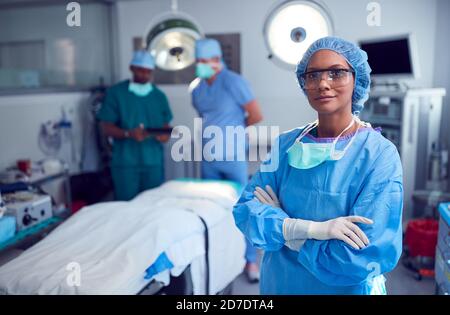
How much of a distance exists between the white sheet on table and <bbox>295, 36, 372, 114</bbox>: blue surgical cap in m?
0.83

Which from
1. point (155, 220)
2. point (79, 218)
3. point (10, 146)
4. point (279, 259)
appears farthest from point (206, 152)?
point (10, 146)

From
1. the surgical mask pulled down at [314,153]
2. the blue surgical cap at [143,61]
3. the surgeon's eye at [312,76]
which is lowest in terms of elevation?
the surgical mask pulled down at [314,153]

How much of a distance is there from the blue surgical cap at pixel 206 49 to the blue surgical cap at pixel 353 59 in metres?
0.85

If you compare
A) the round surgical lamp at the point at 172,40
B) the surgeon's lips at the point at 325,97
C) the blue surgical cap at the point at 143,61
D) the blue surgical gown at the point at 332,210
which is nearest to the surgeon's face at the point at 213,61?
the round surgical lamp at the point at 172,40

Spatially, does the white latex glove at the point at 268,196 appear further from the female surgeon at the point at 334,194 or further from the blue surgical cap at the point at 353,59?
the blue surgical cap at the point at 353,59

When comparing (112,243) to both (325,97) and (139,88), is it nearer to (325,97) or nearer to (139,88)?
(325,97)

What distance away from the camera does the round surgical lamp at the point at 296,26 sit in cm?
111

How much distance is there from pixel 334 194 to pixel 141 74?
1780 millimetres

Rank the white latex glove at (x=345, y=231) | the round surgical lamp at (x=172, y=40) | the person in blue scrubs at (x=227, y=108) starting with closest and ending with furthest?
the white latex glove at (x=345, y=231)
the round surgical lamp at (x=172, y=40)
the person in blue scrubs at (x=227, y=108)

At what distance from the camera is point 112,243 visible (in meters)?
1.47

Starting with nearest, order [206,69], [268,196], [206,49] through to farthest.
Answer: [268,196] → [206,49] → [206,69]

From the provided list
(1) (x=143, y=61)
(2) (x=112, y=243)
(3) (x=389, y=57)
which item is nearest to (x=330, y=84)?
(2) (x=112, y=243)
